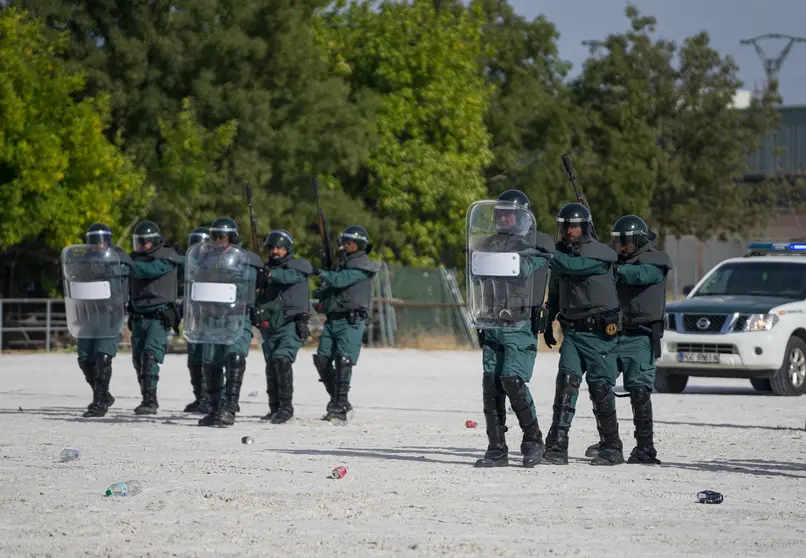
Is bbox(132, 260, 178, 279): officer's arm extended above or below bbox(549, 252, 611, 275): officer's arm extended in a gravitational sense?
below

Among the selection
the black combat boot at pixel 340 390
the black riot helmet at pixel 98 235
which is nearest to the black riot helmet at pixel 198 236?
the black riot helmet at pixel 98 235

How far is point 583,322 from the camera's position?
39.7 ft

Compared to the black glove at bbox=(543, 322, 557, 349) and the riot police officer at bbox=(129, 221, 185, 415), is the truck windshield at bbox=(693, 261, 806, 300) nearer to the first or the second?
the riot police officer at bbox=(129, 221, 185, 415)

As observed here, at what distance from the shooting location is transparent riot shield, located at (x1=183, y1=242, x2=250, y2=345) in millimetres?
15914

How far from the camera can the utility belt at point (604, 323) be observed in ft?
39.4

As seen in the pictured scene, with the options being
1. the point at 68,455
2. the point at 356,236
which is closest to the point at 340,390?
the point at 356,236

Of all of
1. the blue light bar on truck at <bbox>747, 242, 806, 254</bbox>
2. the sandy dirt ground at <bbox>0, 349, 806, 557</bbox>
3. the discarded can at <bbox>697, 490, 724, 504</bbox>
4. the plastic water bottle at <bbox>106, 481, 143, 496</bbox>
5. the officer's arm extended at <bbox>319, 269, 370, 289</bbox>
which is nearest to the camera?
the sandy dirt ground at <bbox>0, 349, 806, 557</bbox>

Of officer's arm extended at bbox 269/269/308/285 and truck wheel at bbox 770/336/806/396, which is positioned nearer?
officer's arm extended at bbox 269/269/308/285

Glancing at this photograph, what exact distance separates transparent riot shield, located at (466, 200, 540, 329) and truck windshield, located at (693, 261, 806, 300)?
10.6 meters

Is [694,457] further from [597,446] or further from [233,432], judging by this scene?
[233,432]

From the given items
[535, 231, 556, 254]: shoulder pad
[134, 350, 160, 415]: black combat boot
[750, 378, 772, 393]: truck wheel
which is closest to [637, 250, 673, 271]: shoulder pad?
[535, 231, 556, 254]: shoulder pad

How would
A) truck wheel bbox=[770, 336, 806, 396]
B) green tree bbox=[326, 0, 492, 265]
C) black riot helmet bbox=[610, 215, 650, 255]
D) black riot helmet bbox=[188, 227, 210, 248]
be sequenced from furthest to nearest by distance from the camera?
green tree bbox=[326, 0, 492, 265]
truck wheel bbox=[770, 336, 806, 396]
black riot helmet bbox=[188, 227, 210, 248]
black riot helmet bbox=[610, 215, 650, 255]

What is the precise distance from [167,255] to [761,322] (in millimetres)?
8098

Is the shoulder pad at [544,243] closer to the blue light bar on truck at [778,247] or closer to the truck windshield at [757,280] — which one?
the blue light bar on truck at [778,247]
